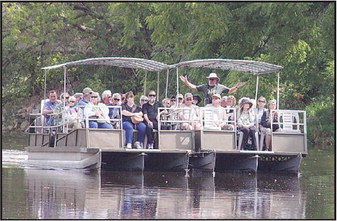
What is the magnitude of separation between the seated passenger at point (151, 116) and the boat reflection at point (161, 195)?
2.98ft

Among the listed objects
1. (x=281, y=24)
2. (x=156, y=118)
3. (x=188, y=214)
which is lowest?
(x=188, y=214)

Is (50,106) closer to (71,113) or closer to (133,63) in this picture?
(71,113)

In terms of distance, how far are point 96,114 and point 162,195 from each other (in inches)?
213

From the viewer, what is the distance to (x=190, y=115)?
2508cm

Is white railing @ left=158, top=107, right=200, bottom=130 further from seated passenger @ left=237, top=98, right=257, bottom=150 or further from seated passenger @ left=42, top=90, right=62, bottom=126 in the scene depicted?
seated passenger @ left=42, top=90, right=62, bottom=126

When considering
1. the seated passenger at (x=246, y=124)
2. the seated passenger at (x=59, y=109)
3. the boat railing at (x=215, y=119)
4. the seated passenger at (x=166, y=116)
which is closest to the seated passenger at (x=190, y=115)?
the boat railing at (x=215, y=119)

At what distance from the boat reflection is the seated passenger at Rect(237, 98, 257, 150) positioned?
87cm

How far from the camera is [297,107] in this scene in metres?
42.5

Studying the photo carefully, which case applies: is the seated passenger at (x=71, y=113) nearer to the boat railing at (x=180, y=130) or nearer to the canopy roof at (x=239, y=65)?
Result: the boat railing at (x=180, y=130)

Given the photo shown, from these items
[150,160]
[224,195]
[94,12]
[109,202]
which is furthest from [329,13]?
[94,12]

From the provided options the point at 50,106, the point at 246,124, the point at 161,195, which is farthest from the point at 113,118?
the point at 161,195

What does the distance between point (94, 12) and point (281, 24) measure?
741 inches

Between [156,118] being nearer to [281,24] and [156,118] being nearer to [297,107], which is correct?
[281,24]

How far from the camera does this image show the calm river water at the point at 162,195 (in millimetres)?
16719
